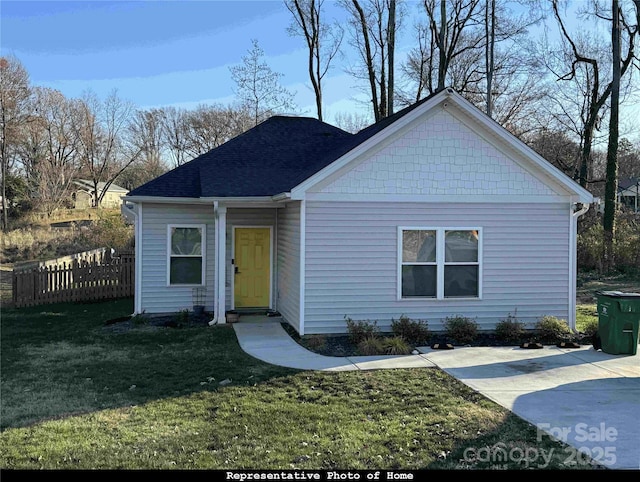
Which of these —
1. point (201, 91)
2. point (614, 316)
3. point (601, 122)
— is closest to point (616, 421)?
point (614, 316)

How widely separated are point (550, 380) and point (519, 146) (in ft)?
16.1

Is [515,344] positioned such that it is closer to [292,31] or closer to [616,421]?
[616,421]

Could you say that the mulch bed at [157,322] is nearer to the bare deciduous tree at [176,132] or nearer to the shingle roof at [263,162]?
the shingle roof at [263,162]

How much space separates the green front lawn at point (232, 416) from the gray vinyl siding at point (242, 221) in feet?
13.7

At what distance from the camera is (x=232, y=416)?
6090mm

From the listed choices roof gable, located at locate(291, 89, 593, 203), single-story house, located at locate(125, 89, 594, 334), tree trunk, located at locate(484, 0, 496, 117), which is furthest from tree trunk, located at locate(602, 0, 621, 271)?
roof gable, located at locate(291, 89, 593, 203)

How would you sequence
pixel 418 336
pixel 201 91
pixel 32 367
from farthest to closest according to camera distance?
pixel 201 91, pixel 418 336, pixel 32 367

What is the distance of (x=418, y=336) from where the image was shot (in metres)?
10.4

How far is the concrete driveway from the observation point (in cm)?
540

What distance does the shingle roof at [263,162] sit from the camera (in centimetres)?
1251

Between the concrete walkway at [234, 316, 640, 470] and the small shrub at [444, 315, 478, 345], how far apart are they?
1.49 ft

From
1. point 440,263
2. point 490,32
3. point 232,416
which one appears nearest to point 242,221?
point 440,263

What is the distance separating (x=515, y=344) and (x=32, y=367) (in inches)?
319

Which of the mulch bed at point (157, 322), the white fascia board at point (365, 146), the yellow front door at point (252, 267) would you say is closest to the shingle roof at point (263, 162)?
the white fascia board at point (365, 146)
